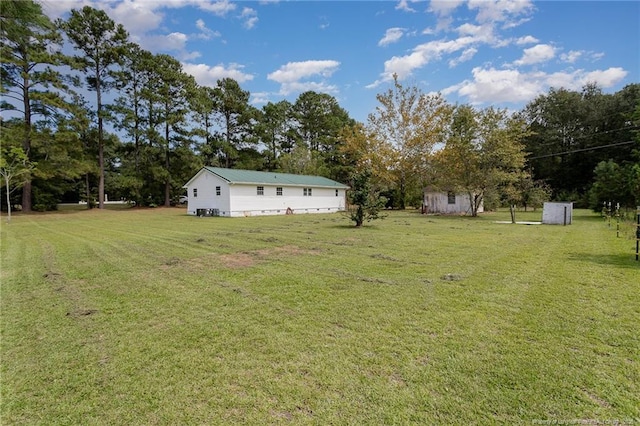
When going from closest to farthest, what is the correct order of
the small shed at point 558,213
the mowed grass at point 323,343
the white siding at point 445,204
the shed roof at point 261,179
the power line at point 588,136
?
the mowed grass at point 323,343
the small shed at point 558,213
the shed roof at point 261,179
the white siding at point 445,204
the power line at point 588,136

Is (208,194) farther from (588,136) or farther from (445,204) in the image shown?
(588,136)

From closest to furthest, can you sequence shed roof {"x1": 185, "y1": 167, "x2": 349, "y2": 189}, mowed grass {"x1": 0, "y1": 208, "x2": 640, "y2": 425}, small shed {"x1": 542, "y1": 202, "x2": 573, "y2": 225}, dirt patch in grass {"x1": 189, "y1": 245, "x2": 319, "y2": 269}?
mowed grass {"x1": 0, "y1": 208, "x2": 640, "y2": 425} → dirt patch in grass {"x1": 189, "y1": 245, "x2": 319, "y2": 269} → small shed {"x1": 542, "y1": 202, "x2": 573, "y2": 225} → shed roof {"x1": 185, "y1": 167, "x2": 349, "y2": 189}

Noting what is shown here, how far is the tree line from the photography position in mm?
20062

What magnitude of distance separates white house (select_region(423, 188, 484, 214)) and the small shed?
9.20 meters

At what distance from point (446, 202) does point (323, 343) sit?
2463cm

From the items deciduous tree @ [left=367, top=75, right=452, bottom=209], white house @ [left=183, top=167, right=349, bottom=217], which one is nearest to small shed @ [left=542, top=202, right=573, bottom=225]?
deciduous tree @ [left=367, top=75, right=452, bottom=209]

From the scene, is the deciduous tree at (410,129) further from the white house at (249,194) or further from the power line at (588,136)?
the power line at (588,136)

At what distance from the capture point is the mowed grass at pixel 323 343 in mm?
2158

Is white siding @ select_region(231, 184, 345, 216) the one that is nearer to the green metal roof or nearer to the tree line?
the green metal roof

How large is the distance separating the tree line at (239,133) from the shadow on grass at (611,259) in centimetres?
800

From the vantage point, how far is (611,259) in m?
6.58

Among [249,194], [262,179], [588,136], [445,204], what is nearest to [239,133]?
[262,179]

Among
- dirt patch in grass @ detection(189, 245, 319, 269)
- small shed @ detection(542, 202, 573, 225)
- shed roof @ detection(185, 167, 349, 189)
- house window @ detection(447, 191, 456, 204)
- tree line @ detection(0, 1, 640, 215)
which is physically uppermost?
tree line @ detection(0, 1, 640, 215)

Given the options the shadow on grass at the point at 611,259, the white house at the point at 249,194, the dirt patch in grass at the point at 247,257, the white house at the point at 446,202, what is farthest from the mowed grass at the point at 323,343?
the white house at the point at 446,202
